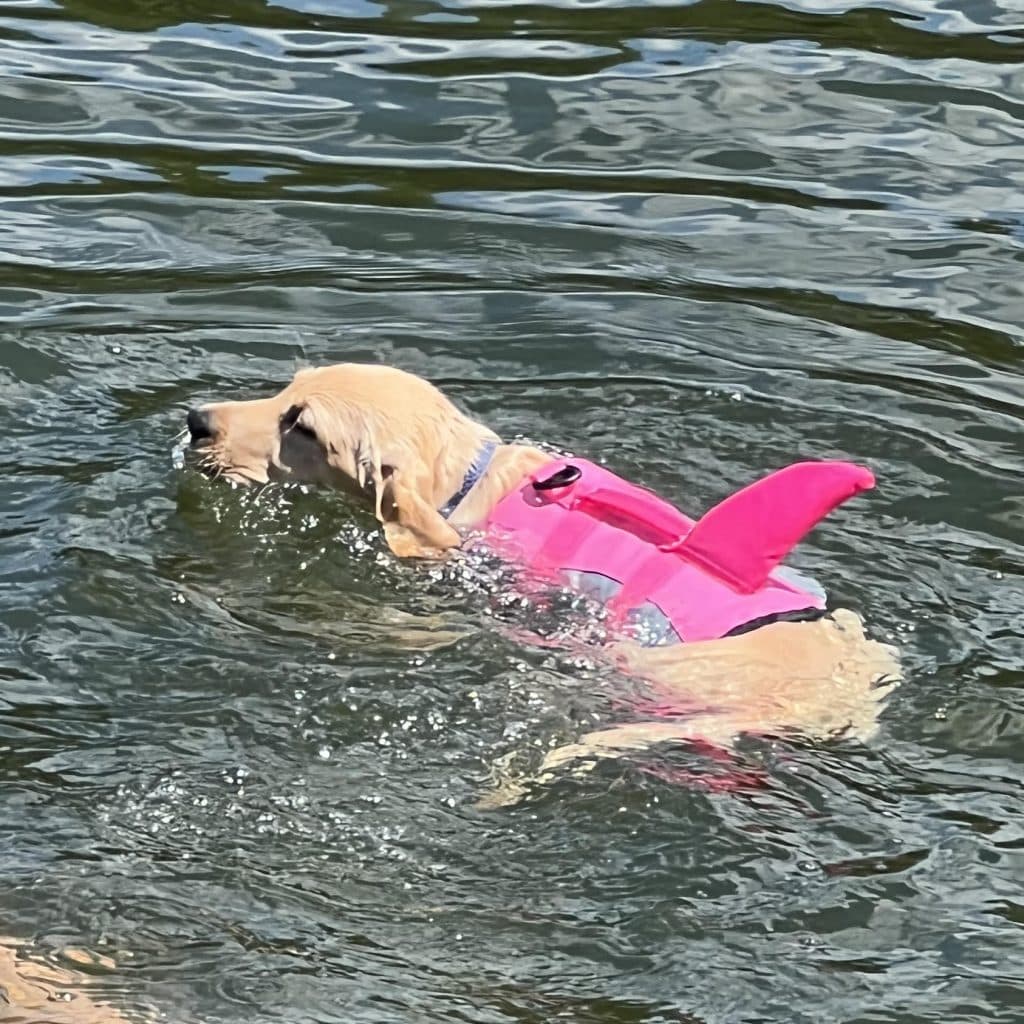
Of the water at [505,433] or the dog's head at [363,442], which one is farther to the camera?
the dog's head at [363,442]

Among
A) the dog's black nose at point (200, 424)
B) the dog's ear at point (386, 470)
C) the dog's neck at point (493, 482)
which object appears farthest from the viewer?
the dog's black nose at point (200, 424)

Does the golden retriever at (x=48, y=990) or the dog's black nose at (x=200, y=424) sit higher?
the dog's black nose at (x=200, y=424)

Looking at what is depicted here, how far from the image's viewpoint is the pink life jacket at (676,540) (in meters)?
5.05

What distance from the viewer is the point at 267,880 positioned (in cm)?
437

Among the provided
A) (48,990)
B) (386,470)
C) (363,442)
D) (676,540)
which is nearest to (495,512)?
(386,470)

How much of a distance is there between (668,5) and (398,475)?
5503 millimetres

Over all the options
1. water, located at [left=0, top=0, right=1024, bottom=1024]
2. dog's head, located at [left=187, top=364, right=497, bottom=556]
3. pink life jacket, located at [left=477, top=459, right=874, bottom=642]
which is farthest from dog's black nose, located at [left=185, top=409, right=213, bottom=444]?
pink life jacket, located at [left=477, top=459, right=874, bottom=642]

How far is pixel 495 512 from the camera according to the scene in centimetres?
589

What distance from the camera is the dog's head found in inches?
233

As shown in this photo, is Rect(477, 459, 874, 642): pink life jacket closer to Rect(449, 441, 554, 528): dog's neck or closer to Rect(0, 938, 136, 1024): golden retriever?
Rect(449, 441, 554, 528): dog's neck

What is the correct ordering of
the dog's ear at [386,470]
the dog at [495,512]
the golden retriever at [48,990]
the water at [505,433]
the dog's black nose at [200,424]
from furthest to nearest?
the dog's black nose at [200,424] < the dog's ear at [386,470] < the dog at [495,512] < the water at [505,433] < the golden retriever at [48,990]

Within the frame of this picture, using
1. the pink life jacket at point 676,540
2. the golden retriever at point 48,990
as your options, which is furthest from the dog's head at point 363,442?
the golden retriever at point 48,990

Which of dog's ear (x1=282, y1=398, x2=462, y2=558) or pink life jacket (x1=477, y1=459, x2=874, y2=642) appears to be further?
dog's ear (x1=282, y1=398, x2=462, y2=558)

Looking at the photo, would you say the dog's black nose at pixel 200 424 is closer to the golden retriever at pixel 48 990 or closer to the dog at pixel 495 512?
the dog at pixel 495 512
